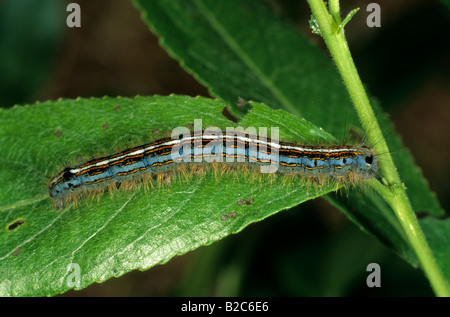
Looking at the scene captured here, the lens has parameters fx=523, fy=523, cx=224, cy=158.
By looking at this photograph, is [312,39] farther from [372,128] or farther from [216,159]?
[372,128]

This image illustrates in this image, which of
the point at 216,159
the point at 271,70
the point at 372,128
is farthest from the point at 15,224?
the point at 271,70

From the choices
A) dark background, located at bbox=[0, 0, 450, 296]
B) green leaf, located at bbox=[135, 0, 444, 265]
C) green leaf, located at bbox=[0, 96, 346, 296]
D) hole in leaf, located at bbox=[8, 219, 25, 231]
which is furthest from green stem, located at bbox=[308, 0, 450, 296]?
dark background, located at bbox=[0, 0, 450, 296]

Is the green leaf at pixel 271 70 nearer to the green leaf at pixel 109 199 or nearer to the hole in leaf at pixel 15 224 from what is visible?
the green leaf at pixel 109 199

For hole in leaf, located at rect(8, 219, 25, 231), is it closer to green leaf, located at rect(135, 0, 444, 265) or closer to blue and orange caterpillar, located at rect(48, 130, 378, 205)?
blue and orange caterpillar, located at rect(48, 130, 378, 205)

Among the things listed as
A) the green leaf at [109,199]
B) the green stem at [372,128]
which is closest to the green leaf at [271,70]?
the green leaf at [109,199]

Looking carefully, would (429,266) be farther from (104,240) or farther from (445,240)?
(104,240)

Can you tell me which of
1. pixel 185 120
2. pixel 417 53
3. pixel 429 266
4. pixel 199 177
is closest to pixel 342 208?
pixel 429 266
